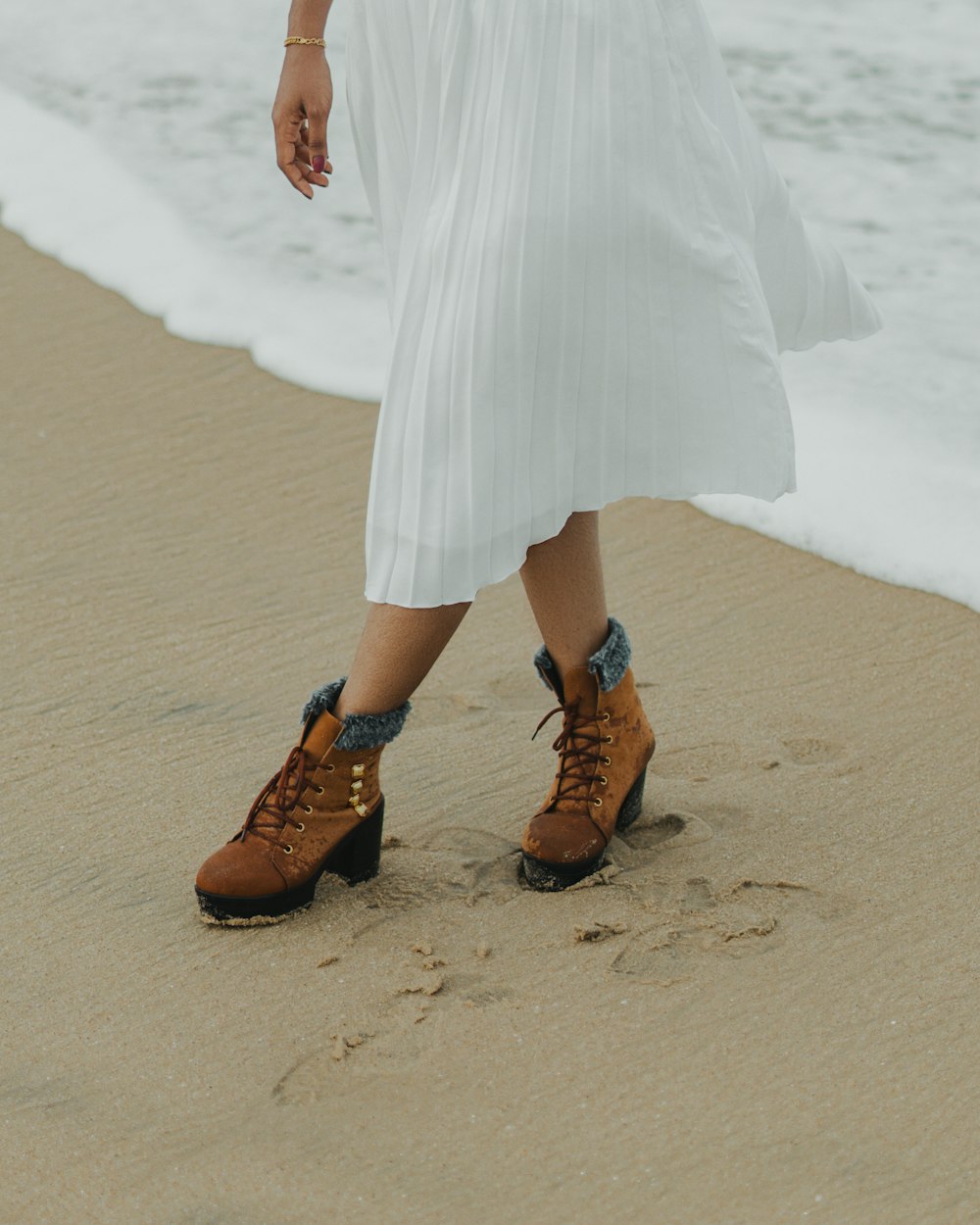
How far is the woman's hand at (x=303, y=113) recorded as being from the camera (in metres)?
1.83

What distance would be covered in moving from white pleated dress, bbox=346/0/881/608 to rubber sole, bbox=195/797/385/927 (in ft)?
1.35

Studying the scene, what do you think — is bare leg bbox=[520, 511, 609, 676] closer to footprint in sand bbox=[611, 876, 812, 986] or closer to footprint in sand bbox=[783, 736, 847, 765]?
footprint in sand bbox=[611, 876, 812, 986]

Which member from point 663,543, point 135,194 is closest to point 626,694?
point 663,543

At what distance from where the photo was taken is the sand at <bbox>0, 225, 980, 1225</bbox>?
1.60 metres

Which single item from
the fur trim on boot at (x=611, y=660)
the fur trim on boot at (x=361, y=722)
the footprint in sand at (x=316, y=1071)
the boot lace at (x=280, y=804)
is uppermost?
the fur trim on boot at (x=611, y=660)

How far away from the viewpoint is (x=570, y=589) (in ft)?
6.77

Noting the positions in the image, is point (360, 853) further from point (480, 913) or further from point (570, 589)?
point (570, 589)

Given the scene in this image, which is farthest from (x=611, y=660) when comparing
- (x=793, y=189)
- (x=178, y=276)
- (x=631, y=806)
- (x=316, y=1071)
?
(x=793, y=189)

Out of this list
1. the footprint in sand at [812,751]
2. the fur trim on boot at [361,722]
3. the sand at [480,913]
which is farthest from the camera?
the footprint in sand at [812,751]

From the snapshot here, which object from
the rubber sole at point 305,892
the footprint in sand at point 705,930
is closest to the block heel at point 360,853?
the rubber sole at point 305,892

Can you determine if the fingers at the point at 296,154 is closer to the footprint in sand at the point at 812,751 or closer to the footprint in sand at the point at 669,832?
the footprint in sand at the point at 669,832

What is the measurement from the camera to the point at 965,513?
3.28 meters

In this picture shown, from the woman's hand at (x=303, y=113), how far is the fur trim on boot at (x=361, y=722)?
64 cm

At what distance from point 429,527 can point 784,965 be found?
2.33 ft
